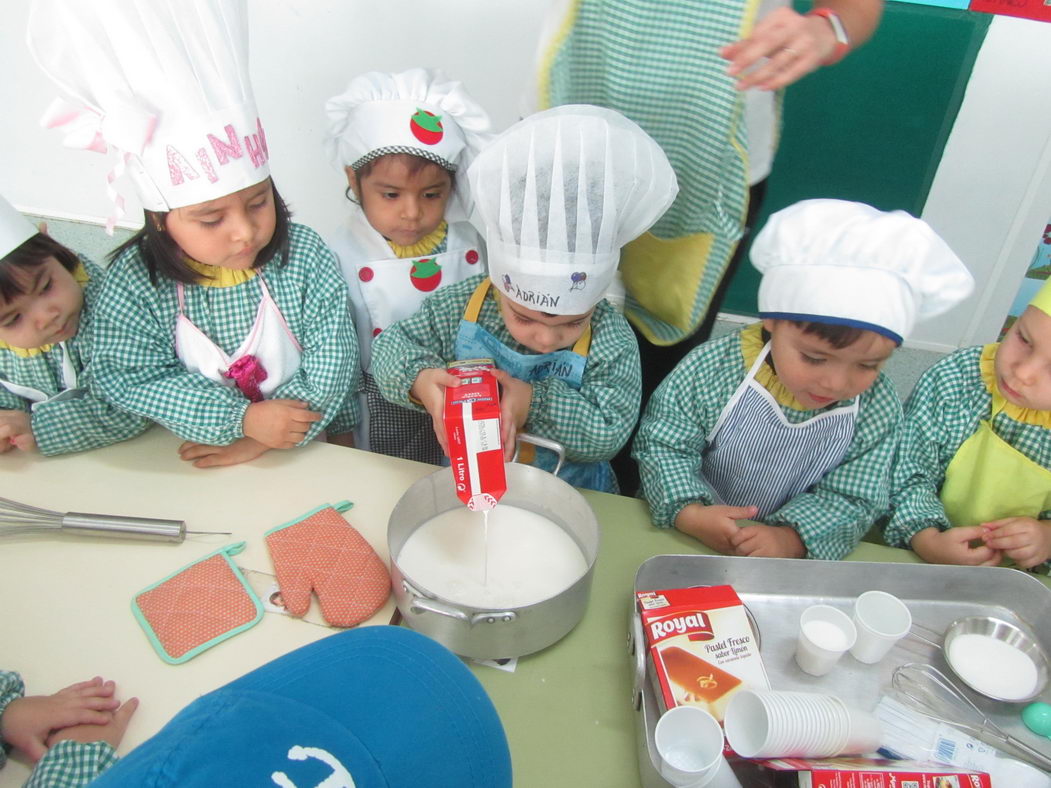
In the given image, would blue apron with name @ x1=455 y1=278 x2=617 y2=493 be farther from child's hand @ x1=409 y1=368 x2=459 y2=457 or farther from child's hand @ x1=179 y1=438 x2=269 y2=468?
child's hand @ x1=179 y1=438 x2=269 y2=468

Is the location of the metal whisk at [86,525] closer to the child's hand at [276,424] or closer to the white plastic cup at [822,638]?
the child's hand at [276,424]

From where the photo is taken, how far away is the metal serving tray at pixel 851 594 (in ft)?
2.45

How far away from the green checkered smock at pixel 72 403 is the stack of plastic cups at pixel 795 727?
88 cm

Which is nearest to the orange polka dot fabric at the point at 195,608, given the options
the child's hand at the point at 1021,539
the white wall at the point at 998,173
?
the child's hand at the point at 1021,539

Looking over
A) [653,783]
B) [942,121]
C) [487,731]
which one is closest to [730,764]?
[653,783]

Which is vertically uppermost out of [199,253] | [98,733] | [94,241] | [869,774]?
[199,253]

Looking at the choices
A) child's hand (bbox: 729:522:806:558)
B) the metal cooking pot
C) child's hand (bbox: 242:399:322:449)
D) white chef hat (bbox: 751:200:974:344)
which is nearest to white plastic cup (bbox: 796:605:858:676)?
child's hand (bbox: 729:522:806:558)

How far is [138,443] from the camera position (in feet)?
3.28

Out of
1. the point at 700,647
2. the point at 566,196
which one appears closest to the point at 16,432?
the point at 566,196

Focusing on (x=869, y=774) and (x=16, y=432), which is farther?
(x=16, y=432)

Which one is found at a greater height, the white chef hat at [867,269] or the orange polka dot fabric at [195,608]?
the white chef hat at [867,269]

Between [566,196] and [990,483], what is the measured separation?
0.70 metres

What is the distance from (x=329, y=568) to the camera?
801 millimetres

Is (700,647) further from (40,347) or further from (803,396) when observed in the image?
(40,347)
